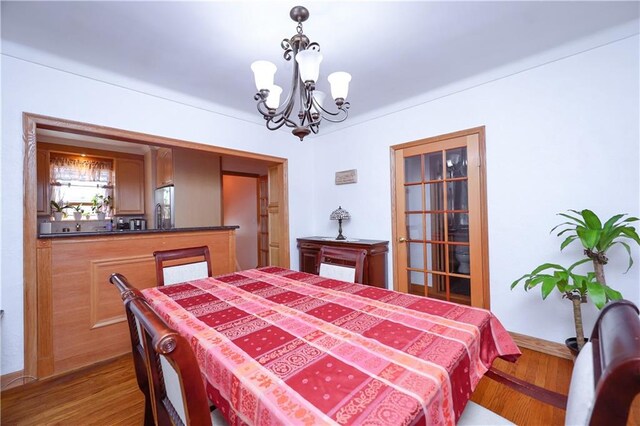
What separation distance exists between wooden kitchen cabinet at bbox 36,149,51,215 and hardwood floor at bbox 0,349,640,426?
3247 millimetres

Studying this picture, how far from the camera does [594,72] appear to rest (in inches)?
76.2

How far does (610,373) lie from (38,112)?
125 inches

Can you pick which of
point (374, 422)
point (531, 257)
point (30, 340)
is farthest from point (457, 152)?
point (30, 340)

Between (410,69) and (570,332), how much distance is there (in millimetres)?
2501

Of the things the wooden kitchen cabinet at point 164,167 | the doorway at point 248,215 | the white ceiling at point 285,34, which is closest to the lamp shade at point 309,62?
the white ceiling at point 285,34

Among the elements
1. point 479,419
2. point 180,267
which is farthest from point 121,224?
point 479,419

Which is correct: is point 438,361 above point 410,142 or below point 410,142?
below

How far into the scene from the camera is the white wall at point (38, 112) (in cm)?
185

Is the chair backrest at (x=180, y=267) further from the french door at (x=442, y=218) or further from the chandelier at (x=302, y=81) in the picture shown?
the french door at (x=442, y=218)

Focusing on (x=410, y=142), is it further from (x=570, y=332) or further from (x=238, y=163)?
(x=238, y=163)

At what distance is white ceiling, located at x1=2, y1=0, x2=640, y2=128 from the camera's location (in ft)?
5.26

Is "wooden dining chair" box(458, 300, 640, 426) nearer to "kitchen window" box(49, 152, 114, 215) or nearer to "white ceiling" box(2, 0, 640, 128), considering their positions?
"white ceiling" box(2, 0, 640, 128)

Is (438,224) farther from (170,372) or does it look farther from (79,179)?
(79,179)

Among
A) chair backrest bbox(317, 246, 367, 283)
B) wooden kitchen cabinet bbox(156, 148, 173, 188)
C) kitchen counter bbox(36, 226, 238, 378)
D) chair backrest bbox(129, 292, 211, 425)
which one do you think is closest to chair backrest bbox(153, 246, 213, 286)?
kitchen counter bbox(36, 226, 238, 378)
